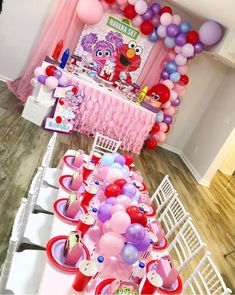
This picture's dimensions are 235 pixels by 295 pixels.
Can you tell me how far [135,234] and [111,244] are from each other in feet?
0.44

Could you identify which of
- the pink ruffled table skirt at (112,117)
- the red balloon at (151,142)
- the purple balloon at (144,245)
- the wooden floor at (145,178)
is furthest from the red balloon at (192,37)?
the purple balloon at (144,245)

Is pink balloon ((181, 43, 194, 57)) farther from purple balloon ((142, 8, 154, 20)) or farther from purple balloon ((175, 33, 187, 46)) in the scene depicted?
purple balloon ((142, 8, 154, 20))

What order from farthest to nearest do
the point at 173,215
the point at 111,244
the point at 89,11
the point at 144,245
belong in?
the point at 89,11, the point at 173,215, the point at 144,245, the point at 111,244

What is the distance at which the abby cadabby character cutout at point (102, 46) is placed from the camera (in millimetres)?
5480

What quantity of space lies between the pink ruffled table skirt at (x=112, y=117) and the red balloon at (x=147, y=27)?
1366 mm

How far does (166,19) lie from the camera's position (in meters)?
5.08

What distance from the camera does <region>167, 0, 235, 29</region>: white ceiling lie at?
4.18 m

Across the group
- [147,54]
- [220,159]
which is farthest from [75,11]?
[220,159]

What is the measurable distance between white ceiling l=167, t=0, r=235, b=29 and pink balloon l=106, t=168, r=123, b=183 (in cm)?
308

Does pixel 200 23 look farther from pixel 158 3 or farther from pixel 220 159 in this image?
pixel 220 159

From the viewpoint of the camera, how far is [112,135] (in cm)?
507

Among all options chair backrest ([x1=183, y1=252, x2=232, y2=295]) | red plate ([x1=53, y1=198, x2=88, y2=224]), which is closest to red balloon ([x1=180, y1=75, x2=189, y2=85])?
chair backrest ([x1=183, y1=252, x2=232, y2=295])

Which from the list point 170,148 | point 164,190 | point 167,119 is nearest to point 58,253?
point 164,190

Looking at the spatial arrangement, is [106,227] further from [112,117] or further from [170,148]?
[170,148]
